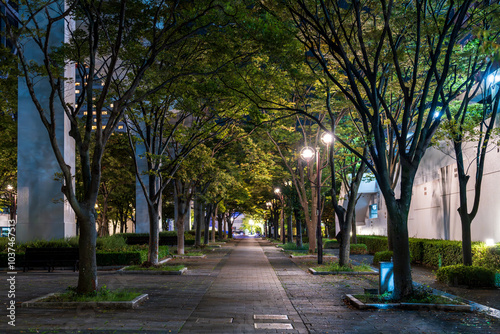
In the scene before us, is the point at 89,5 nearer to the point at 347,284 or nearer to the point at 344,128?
the point at 347,284

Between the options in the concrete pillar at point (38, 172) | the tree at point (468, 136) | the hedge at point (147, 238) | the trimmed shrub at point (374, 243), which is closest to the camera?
the tree at point (468, 136)

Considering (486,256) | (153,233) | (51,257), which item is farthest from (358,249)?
(51,257)

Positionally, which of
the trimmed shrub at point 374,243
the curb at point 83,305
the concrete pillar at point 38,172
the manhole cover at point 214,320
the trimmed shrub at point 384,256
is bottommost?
the trimmed shrub at point 374,243

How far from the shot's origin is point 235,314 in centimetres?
1069

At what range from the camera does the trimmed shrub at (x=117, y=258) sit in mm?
21797

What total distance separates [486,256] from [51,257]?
56.6 ft

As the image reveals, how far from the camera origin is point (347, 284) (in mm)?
16375

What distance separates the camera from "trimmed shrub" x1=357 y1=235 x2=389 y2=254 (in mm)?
32594

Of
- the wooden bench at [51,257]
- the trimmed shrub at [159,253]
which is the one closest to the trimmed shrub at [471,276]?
the trimmed shrub at [159,253]

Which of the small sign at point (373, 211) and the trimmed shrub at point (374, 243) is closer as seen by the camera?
the trimmed shrub at point (374, 243)

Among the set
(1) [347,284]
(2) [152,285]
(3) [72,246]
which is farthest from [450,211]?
(3) [72,246]

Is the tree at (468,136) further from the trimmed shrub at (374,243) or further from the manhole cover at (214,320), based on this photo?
the trimmed shrub at (374,243)

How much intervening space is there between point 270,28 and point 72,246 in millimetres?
14761

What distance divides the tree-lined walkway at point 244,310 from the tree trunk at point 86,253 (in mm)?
2743
